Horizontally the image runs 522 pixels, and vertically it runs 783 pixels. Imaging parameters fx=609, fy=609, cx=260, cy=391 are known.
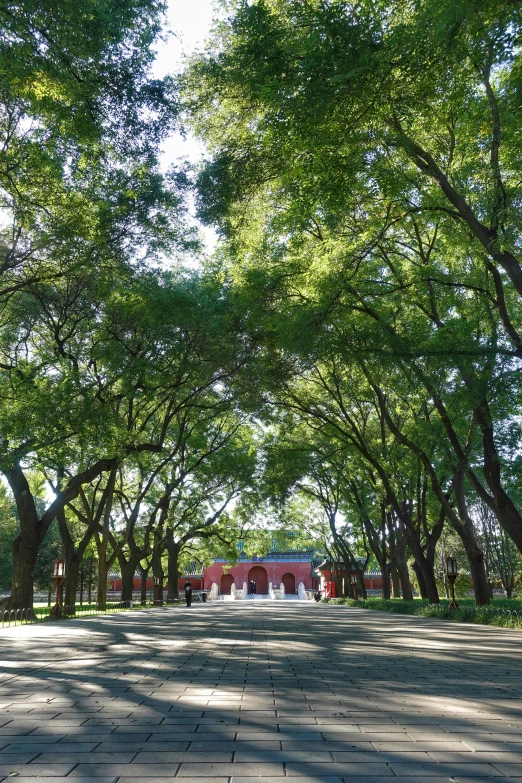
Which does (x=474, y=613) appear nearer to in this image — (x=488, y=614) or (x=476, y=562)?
(x=488, y=614)

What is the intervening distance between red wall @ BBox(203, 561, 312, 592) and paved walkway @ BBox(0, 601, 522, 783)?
182 feet

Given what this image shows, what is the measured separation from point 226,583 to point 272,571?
4978mm

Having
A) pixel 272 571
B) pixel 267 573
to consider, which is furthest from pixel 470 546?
pixel 267 573

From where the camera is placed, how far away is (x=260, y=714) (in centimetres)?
454

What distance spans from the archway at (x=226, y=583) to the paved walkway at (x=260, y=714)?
56201 millimetres

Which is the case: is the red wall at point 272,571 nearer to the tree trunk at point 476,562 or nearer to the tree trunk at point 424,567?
the tree trunk at point 424,567

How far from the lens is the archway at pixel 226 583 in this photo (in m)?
63.1

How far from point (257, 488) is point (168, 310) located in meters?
15.8

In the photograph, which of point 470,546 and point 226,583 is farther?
point 226,583

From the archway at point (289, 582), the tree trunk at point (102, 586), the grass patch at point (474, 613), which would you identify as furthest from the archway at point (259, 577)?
the grass patch at point (474, 613)

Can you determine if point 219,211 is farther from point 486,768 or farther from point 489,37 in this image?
point 486,768

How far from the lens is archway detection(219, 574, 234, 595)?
63.1 meters

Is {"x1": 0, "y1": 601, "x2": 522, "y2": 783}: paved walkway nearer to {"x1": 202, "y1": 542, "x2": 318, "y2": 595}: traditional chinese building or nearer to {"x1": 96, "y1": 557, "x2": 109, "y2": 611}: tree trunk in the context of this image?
{"x1": 96, "y1": 557, "x2": 109, "y2": 611}: tree trunk

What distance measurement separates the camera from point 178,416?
23344mm
